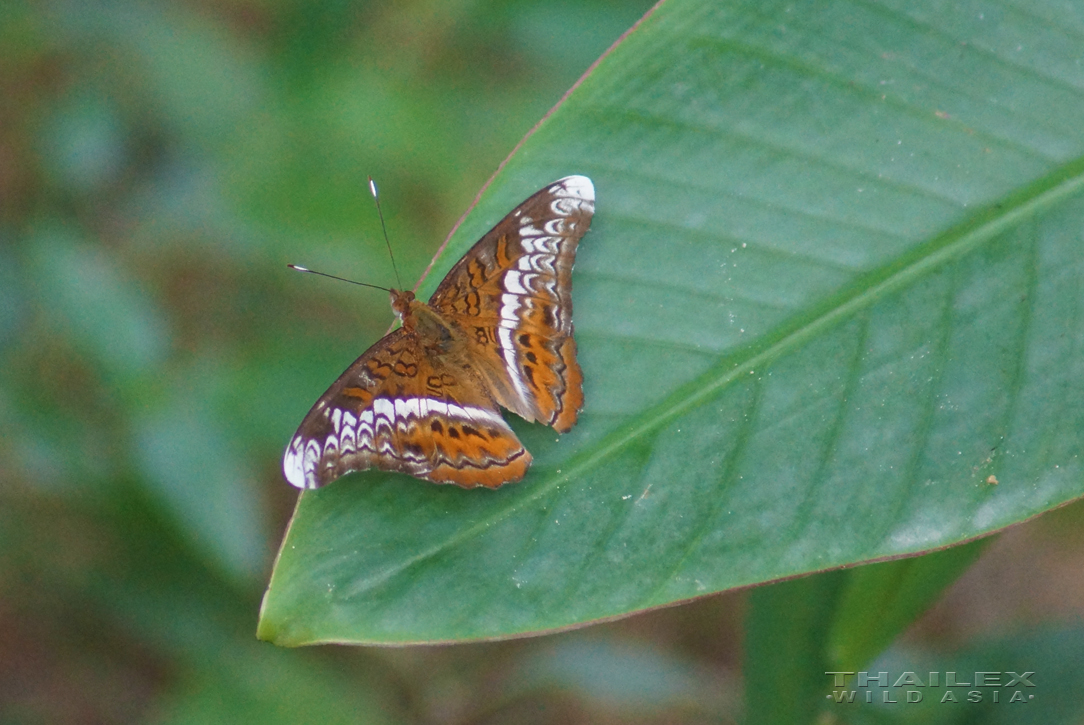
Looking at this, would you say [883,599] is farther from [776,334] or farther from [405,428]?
[405,428]

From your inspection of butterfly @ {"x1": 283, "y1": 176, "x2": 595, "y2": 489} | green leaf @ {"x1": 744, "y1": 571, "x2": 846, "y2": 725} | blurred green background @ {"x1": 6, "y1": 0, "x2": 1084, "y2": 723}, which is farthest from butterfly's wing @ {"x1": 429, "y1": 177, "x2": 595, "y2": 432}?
blurred green background @ {"x1": 6, "y1": 0, "x2": 1084, "y2": 723}

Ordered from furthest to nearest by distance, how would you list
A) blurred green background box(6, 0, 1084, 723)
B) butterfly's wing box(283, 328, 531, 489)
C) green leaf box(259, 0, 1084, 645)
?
blurred green background box(6, 0, 1084, 723)
butterfly's wing box(283, 328, 531, 489)
green leaf box(259, 0, 1084, 645)

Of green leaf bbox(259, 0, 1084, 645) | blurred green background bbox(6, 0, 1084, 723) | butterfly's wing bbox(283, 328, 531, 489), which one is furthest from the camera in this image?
blurred green background bbox(6, 0, 1084, 723)

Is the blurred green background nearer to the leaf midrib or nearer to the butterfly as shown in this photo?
the butterfly

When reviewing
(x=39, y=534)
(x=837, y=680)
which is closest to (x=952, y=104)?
(x=837, y=680)

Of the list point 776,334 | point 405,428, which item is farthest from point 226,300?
point 776,334

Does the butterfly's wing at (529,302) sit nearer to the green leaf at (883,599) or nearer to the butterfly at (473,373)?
the butterfly at (473,373)
